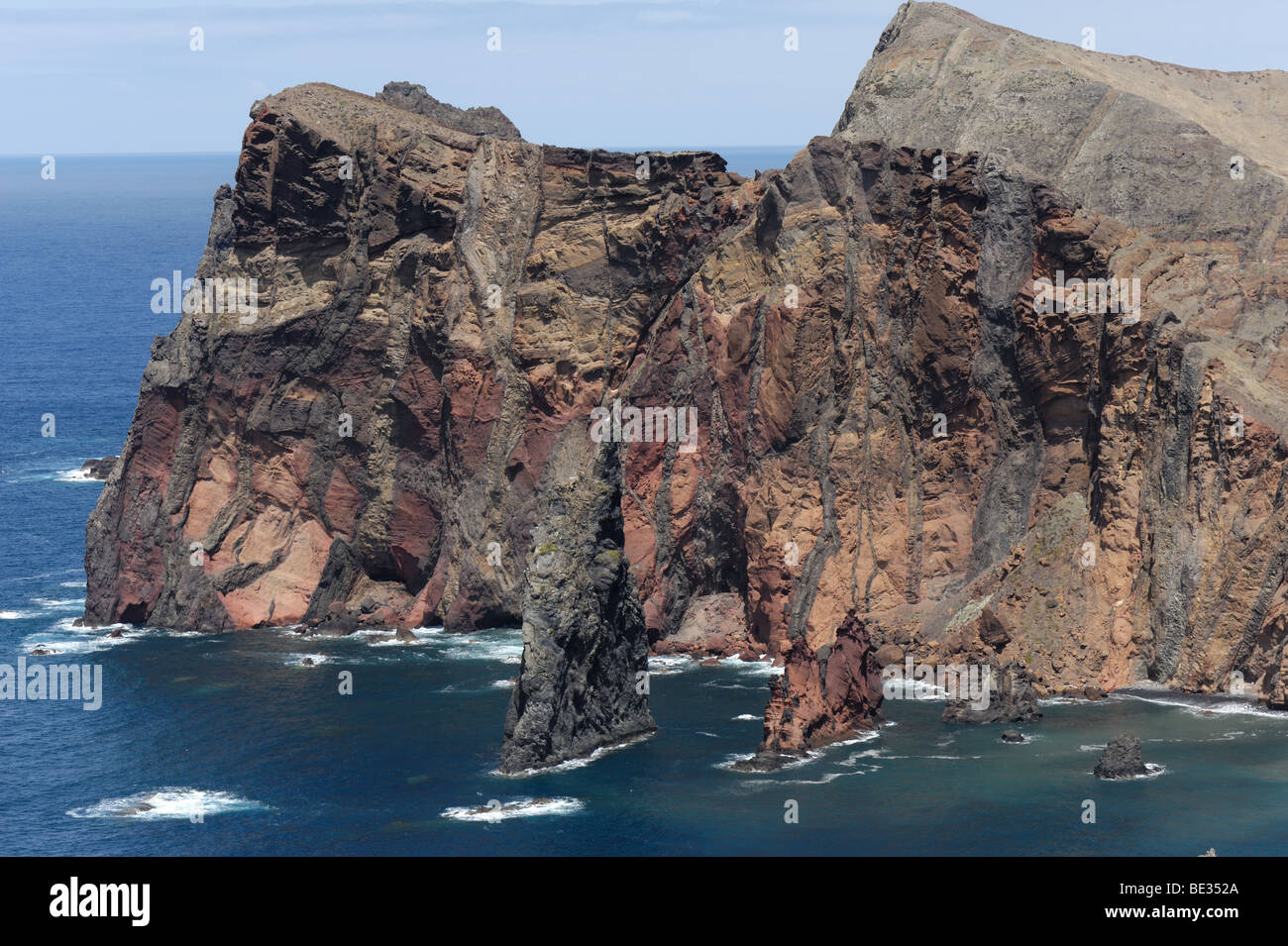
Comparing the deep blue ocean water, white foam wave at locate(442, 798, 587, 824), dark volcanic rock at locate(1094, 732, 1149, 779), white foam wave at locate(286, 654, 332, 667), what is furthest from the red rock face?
white foam wave at locate(286, 654, 332, 667)

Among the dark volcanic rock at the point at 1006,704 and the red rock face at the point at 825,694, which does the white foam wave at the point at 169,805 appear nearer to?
the red rock face at the point at 825,694

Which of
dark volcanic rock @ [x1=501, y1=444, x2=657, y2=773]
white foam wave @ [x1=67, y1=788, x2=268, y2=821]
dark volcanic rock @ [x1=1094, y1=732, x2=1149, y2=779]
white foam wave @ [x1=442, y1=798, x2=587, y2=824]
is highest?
dark volcanic rock @ [x1=501, y1=444, x2=657, y2=773]

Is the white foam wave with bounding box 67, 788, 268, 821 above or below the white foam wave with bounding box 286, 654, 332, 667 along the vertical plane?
below

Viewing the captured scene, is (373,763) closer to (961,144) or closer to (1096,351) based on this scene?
(1096,351)

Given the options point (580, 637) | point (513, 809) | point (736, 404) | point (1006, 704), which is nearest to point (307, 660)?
point (580, 637)

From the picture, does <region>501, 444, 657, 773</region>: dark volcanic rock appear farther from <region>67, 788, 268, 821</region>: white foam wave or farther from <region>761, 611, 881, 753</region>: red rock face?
<region>67, 788, 268, 821</region>: white foam wave
